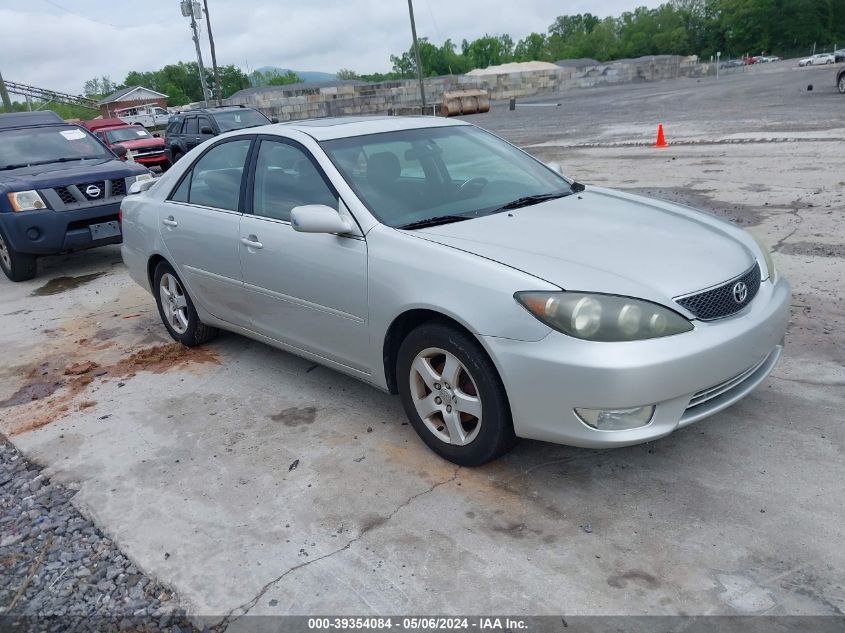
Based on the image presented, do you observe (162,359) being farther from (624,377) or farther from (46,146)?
(46,146)

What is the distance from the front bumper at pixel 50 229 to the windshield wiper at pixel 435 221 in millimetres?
5714

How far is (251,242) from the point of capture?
4328mm

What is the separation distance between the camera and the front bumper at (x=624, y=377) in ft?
9.32

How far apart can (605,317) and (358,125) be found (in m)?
2.24

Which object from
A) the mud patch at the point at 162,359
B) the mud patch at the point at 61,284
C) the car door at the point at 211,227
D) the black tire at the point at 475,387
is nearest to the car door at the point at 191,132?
the mud patch at the point at 61,284

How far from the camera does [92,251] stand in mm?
9992

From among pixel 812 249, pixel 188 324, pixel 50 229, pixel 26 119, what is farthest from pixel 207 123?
pixel 812 249

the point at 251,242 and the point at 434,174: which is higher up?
the point at 434,174

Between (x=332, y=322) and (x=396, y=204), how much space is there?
0.73 m

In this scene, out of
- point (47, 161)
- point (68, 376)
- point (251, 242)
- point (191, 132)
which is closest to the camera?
point (251, 242)

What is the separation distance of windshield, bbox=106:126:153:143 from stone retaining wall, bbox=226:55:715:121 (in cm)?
2359

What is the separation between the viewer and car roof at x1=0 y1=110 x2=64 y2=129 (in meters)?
9.41

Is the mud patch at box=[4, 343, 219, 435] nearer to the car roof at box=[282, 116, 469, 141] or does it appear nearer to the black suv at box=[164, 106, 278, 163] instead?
the car roof at box=[282, 116, 469, 141]

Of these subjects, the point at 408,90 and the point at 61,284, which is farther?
the point at 408,90
